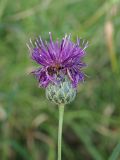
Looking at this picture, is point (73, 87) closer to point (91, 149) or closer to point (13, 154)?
point (91, 149)

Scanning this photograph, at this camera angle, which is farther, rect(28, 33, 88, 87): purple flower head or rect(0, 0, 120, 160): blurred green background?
rect(0, 0, 120, 160): blurred green background

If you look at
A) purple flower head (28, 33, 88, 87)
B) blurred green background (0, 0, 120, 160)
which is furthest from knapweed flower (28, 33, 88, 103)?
blurred green background (0, 0, 120, 160)

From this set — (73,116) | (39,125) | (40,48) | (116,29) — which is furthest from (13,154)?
(40,48)

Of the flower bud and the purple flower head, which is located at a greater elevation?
the purple flower head

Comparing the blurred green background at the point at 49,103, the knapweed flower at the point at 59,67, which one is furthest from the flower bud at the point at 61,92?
the blurred green background at the point at 49,103

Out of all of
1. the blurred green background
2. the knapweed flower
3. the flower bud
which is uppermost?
the blurred green background

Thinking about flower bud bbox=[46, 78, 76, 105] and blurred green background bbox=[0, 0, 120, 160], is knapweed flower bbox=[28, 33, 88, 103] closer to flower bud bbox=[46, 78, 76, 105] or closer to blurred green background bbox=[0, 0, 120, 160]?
flower bud bbox=[46, 78, 76, 105]

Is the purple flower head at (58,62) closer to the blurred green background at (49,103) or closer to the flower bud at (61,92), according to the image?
the flower bud at (61,92)
